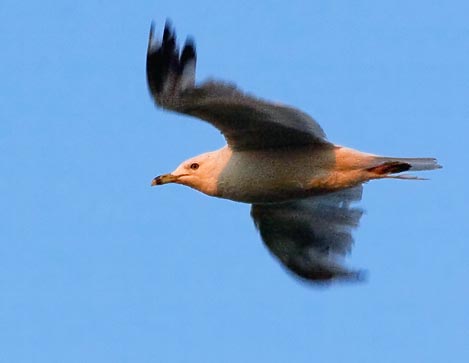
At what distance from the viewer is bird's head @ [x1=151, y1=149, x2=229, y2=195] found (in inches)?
510

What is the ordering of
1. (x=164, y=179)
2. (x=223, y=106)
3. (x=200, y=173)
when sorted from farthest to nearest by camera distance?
(x=164, y=179) < (x=200, y=173) < (x=223, y=106)

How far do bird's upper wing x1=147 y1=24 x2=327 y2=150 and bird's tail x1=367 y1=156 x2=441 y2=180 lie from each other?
0.47m

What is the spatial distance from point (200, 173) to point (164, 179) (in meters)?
0.39

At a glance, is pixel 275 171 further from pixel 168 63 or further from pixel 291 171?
pixel 168 63

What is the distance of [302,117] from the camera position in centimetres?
1239

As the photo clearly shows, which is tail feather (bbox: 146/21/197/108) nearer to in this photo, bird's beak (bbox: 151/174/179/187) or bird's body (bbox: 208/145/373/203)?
bird's body (bbox: 208/145/373/203)

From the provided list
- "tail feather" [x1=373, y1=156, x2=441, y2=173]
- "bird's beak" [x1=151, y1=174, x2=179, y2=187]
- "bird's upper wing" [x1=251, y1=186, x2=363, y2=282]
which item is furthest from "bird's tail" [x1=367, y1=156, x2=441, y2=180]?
"bird's beak" [x1=151, y1=174, x2=179, y2=187]

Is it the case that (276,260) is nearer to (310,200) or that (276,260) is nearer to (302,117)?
(310,200)

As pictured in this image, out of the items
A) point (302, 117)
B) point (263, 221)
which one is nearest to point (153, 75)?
point (302, 117)

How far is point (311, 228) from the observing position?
14.1 meters

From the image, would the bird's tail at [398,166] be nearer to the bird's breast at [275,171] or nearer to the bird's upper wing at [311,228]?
the bird's breast at [275,171]

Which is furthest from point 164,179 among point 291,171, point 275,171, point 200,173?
point 291,171

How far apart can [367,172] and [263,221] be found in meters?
1.54

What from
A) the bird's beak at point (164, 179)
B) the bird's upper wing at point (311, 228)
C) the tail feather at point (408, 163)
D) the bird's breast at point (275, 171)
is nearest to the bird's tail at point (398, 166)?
the tail feather at point (408, 163)
